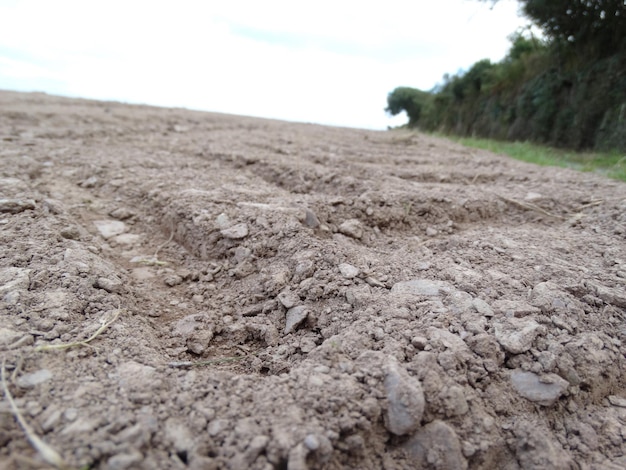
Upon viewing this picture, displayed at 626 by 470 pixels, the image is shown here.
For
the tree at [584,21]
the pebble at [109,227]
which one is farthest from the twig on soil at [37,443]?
the tree at [584,21]

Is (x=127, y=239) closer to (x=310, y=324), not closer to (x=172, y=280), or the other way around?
(x=172, y=280)

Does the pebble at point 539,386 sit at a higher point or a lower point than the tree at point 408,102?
lower

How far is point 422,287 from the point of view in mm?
1503

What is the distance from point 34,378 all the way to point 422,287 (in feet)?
4.05

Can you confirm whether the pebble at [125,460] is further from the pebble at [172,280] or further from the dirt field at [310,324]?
the pebble at [172,280]

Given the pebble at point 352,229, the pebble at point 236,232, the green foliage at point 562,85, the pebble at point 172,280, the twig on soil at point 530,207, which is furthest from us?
the green foliage at point 562,85

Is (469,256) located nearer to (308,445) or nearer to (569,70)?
(308,445)

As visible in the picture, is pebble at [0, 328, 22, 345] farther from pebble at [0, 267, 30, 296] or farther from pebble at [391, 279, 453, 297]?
pebble at [391, 279, 453, 297]

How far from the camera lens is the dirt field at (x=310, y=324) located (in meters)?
0.93

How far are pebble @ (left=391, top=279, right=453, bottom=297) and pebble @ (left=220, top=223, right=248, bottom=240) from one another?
783 mm

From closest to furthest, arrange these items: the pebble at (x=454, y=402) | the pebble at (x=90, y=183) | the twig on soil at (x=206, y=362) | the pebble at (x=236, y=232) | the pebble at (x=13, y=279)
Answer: the pebble at (x=454, y=402) → the twig on soil at (x=206, y=362) → the pebble at (x=13, y=279) → the pebble at (x=236, y=232) → the pebble at (x=90, y=183)

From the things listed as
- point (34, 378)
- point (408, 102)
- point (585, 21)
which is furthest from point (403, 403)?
point (408, 102)

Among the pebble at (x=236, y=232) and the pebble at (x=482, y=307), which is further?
the pebble at (x=236, y=232)

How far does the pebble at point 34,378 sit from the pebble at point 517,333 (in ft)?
4.18
